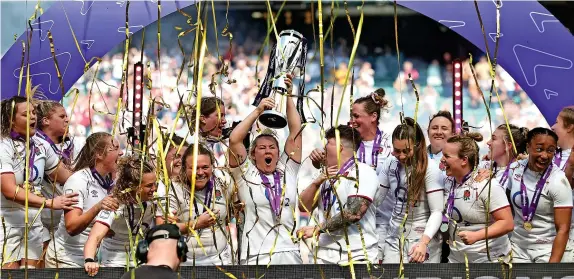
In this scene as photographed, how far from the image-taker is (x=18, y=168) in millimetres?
5898

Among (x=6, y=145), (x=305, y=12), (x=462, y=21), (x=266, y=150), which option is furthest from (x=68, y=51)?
(x=305, y=12)

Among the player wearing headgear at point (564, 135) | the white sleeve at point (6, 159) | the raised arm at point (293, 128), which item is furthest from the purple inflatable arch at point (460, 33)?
the raised arm at point (293, 128)

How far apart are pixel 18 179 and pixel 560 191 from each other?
3.06m

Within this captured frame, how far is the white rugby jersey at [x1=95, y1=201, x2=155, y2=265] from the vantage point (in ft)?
18.2

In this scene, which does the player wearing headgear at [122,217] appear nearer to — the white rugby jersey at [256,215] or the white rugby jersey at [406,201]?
the white rugby jersey at [256,215]

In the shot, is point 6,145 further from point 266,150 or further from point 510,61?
point 510,61

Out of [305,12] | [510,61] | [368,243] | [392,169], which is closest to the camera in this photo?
[368,243]

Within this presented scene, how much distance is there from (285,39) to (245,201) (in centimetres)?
92

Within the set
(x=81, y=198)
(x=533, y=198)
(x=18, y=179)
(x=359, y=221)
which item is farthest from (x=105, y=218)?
(x=533, y=198)

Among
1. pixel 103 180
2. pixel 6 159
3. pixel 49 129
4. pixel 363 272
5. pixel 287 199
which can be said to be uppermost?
pixel 49 129

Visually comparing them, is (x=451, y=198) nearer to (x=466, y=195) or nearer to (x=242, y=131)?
(x=466, y=195)

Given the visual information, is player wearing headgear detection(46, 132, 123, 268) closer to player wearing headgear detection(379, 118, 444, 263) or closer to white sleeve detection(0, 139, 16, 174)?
white sleeve detection(0, 139, 16, 174)

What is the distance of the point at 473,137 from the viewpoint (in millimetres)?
5953

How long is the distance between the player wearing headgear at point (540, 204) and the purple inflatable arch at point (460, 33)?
1.20 m
